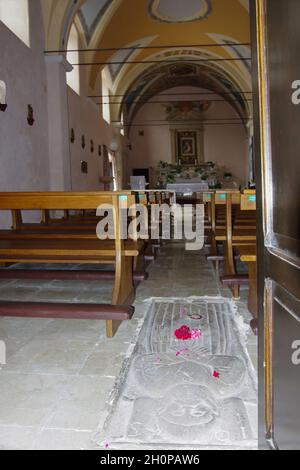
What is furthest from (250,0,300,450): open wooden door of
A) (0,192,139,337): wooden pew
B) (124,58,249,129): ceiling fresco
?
(124,58,249,129): ceiling fresco

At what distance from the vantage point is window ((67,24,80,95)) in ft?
35.3

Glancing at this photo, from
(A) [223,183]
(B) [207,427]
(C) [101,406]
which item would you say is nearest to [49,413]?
(C) [101,406]

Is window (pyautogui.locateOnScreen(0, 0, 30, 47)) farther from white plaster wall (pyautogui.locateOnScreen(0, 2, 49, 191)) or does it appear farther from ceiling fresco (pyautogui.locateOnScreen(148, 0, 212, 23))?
ceiling fresco (pyautogui.locateOnScreen(148, 0, 212, 23))

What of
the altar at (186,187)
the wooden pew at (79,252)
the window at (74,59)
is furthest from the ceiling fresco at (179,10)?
the wooden pew at (79,252)

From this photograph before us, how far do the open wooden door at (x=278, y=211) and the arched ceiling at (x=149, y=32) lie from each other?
343 inches

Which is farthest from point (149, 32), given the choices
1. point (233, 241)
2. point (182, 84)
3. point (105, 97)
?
point (233, 241)

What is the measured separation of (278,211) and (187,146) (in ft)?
69.3

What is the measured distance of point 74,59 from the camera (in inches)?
440

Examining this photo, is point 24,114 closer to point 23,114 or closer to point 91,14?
point 23,114

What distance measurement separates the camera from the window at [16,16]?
7349mm

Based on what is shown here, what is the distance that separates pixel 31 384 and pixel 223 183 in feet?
65.9

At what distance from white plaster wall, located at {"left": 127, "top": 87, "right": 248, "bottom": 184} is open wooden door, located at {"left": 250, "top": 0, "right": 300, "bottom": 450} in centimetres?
2048
